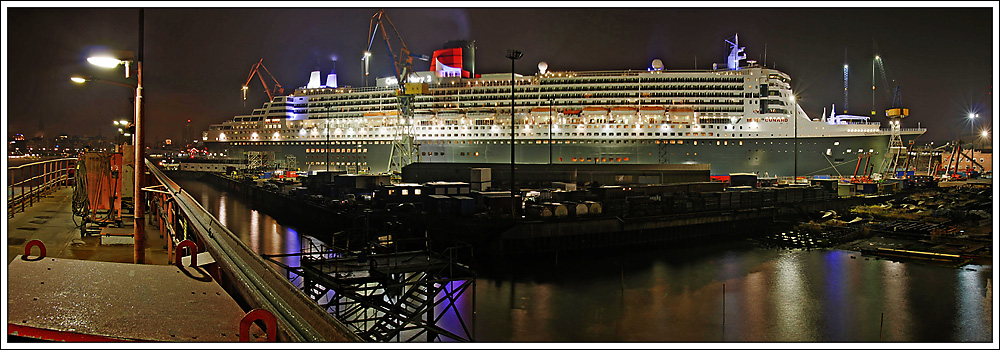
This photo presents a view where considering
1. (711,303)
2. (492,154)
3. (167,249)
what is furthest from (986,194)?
(167,249)

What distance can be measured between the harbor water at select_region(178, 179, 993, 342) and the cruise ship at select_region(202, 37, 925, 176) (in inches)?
976

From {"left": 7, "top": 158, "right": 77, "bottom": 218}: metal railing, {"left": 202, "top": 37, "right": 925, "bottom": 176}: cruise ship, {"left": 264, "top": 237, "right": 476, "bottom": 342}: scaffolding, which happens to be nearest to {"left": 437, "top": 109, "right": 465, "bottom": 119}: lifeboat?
{"left": 202, "top": 37, "right": 925, "bottom": 176}: cruise ship

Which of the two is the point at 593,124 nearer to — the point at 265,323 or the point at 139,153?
the point at 139,153

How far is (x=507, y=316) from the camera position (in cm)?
1379

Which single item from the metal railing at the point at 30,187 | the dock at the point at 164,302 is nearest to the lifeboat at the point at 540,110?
the metal railing at the point at 30,187

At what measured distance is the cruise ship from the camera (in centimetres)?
4606

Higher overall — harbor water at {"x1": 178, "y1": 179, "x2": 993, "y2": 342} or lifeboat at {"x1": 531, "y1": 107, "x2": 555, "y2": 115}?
lifeboat at {"x1": 531, "y1": 107, "x2": 555, "y2": 115}

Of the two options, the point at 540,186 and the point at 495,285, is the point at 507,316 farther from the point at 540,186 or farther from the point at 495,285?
the point at 540,186

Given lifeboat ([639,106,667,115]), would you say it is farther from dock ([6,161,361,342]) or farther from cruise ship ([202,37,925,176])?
dock ([6,161,361,342])

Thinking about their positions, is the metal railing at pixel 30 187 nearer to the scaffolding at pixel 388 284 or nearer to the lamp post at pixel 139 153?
the lamp post at pixel 139 153

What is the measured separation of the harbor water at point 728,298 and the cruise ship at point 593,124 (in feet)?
81.3

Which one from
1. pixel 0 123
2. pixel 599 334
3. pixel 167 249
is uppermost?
pixel 0 123

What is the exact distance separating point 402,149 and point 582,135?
1744 centimetres

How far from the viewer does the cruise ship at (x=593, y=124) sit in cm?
4606
